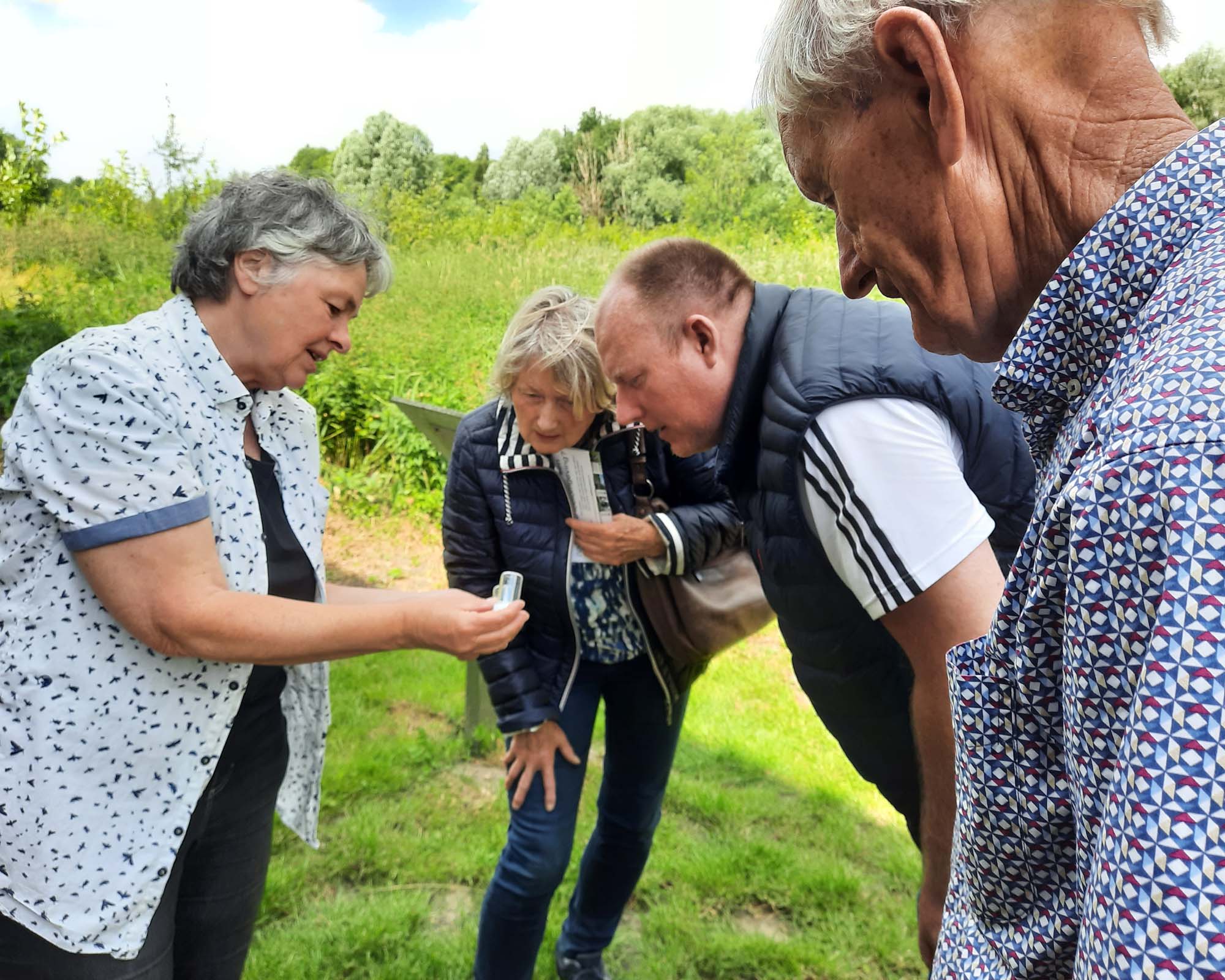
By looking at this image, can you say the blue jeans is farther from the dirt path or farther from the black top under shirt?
the dirt path

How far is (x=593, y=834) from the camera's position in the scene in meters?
3.02

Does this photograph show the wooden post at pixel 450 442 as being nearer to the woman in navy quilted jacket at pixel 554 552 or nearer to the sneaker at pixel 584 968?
the woman in navy quilted jacket at pixel 554 552

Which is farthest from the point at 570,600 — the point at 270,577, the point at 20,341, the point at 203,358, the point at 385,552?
the point at 20,341

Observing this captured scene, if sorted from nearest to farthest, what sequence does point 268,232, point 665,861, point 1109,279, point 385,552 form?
1. point 1109,279
2. point 268,232
3. point 665,861
4. point 385,552

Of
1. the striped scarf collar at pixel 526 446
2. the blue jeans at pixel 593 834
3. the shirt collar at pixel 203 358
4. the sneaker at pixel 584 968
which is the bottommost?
the sneaker at pixel 584 968

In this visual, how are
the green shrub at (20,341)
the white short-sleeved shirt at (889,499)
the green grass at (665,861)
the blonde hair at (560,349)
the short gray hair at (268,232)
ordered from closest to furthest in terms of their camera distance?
1. the white short-sleeved shirt at (889,499)
2. the short gray hair at (268,232)
3. the blonde hair at (560,349)
4. the green grass at (665,861)
5. the green shrub at (20,341)

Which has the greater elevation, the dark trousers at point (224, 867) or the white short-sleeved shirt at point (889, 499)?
the white short-sleeved shirt at point (889, 499)

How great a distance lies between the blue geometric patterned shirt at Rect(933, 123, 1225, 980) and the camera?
48cm

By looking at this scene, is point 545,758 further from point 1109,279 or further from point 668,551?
point 1109,279

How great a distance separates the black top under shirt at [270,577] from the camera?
2.04 meters

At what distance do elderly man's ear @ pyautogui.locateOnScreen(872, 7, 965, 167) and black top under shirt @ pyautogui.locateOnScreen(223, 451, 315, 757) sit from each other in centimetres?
154

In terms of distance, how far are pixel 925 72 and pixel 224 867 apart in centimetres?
208

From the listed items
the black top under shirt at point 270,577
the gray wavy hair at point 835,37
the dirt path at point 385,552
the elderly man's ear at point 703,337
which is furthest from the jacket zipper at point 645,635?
the dirt path at point 385,552

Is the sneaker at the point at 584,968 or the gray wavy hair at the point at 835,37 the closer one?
the gray wavy hair at the point at 835,37
